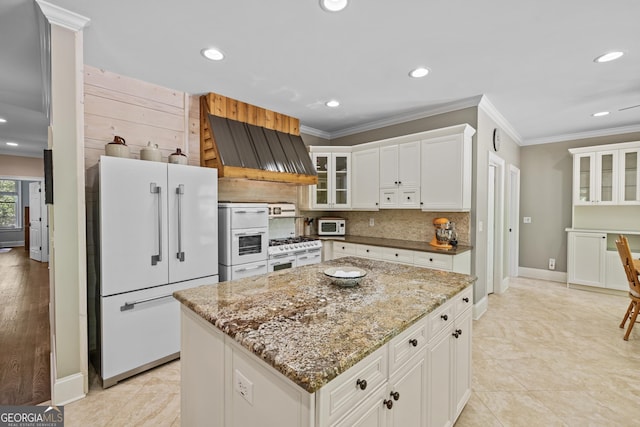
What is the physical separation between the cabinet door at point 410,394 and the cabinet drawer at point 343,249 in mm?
2682

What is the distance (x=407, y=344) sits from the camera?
1274 millimetres

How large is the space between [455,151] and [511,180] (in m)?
2.62

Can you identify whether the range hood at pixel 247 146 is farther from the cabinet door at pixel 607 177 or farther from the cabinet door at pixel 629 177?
the cabinet door at pixel 629 177

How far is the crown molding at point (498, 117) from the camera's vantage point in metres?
3.48

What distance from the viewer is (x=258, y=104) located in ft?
12.0

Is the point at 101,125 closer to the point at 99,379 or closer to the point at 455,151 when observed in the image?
the point at 99,379

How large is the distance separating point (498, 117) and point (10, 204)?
12970mm

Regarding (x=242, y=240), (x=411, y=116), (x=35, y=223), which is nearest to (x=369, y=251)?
(x=242, y=240)

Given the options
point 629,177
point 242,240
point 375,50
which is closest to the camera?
point 375,50

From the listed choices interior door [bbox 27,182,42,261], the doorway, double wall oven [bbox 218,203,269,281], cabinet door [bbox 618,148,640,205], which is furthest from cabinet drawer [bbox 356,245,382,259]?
interior door [bbox 27,182,42,261]

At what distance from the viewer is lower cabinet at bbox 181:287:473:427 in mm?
926

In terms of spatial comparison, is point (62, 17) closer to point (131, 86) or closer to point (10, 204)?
point (131, 86)

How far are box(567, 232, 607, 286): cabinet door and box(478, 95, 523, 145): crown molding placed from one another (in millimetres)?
1874

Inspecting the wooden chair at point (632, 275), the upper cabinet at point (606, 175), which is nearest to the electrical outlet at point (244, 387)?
the wooden chair at point (632, 275)
